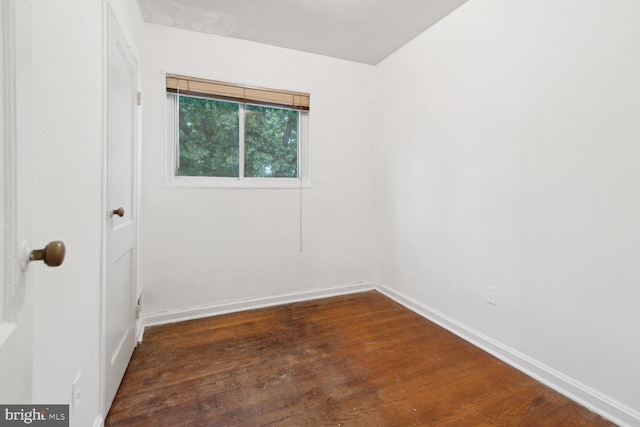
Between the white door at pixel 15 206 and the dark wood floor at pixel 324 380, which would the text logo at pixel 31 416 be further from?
the dark wood floor at pixel 324 380

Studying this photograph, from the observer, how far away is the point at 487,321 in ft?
6.79

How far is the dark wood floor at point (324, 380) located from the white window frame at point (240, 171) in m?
1.22

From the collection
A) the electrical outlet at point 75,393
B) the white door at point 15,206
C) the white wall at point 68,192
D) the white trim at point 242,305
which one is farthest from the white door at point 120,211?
the white door at point 15,206

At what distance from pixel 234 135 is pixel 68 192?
73.2 inches

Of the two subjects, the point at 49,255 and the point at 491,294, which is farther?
the point at 491,294

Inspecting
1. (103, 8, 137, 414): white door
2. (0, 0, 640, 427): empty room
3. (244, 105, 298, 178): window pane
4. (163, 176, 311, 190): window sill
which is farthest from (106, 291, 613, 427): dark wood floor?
(244, 105, 298, 178): window pane

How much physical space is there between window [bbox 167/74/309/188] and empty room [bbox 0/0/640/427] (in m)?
0.02

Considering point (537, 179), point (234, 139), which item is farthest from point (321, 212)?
point (537, 179)

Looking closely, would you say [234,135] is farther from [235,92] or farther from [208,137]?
[235,92]

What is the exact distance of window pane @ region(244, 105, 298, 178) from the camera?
2.81 meters

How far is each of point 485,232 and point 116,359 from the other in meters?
2.43

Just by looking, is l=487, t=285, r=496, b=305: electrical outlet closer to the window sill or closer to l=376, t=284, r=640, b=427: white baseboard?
l=376, t=284, r=640, b=427: white baseboard

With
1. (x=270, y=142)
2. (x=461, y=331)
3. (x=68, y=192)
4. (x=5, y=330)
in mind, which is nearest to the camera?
(x=5, y=330)

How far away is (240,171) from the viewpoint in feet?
9.09
